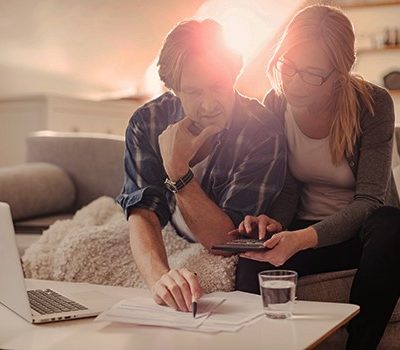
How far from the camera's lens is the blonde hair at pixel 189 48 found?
175cm

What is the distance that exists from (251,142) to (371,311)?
1.55 feet

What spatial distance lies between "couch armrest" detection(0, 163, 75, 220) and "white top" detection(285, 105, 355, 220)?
4.16 feet

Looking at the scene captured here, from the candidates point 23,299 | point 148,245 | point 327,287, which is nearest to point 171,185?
point 148,245

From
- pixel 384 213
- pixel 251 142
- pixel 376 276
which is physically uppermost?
pixel 251 142

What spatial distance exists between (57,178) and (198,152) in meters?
1.26

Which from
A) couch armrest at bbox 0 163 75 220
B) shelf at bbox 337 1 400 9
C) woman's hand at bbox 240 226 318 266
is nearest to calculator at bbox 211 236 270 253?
woman's hand at bbox 240 226 318 266

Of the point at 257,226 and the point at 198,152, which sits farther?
the point at 198,152

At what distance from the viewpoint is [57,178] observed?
305 cm

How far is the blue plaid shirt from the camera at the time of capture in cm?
183

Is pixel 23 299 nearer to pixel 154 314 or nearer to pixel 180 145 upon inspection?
pixel 154 314

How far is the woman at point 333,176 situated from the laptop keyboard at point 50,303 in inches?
14.7

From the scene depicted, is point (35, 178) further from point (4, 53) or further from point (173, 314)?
point (173, 314)

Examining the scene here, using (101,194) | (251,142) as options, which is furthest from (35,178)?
(251,142)

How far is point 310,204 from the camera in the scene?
1945mm
